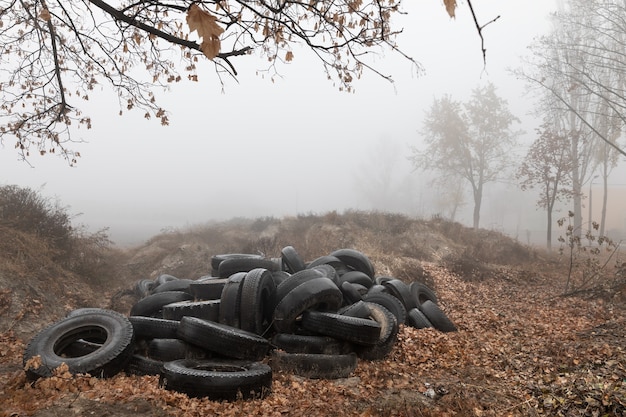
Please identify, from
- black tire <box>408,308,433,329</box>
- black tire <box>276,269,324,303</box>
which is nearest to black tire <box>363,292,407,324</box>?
black tire <box>408,308,433,329</box>

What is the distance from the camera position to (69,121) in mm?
7750

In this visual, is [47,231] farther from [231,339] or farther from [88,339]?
[231,339]

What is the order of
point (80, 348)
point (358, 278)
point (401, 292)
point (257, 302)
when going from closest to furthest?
point (80, 348)
point (257, 302)
point (401, 292)
point (358, 278)

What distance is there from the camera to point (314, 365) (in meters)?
6.28

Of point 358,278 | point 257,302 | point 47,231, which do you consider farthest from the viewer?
point 47,231

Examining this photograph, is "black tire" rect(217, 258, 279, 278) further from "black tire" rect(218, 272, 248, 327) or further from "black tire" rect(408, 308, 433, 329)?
"black tire" rect(408, 308, 433, 329)

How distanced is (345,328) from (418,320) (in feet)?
9.42

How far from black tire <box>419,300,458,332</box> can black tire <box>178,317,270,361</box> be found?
4.54 m

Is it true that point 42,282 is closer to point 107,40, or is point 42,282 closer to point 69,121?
point 69,121

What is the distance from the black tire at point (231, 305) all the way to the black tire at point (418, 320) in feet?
13.5

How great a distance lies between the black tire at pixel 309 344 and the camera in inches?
263

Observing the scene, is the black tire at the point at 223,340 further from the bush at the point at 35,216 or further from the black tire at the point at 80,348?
the bush at the point at 35,216

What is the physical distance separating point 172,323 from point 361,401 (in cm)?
353

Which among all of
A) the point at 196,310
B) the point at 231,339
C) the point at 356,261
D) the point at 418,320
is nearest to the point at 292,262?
the point at 356,261
